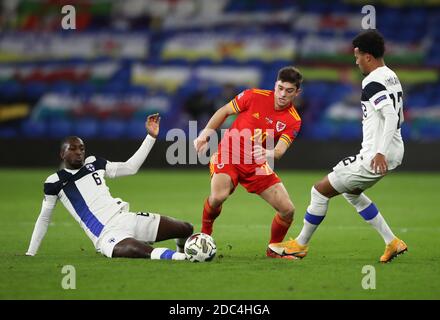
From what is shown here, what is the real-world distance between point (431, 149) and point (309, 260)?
12.4 metres

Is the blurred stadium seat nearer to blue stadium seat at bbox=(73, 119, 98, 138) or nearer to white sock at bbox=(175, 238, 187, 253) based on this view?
blue stadium seat at bbox=(73, 119, 98, 138)

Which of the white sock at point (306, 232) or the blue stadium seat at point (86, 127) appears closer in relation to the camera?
the white sock at point (306, 232)

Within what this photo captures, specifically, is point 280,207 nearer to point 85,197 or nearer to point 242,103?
point 242,103

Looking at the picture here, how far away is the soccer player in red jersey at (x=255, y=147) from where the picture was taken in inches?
303

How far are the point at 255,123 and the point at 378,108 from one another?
1.40 metres

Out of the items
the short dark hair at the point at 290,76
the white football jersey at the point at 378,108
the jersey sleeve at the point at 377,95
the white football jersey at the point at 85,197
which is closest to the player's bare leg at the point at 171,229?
the white football jersey at the point at 85,197

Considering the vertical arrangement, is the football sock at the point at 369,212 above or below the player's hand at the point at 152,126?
below

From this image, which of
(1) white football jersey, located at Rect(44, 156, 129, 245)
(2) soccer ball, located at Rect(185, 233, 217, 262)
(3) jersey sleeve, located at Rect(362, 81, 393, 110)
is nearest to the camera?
(3) jersey sleeve, located at Rect(362, 81, 393, 110)

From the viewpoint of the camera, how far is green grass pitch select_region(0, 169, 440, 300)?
5.80 m

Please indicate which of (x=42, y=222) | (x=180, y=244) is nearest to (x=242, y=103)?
(x=180, y=244)

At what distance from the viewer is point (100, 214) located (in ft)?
24.0

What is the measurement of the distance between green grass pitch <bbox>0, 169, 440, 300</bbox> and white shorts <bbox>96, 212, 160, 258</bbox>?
0.15 m

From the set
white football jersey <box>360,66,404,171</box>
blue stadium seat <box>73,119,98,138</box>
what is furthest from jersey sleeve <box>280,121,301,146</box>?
blue stadium seat <box>73,119,98,138</box>

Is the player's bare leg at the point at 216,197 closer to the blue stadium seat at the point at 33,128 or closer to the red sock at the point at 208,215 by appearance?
the red sock at the point at 208,215
